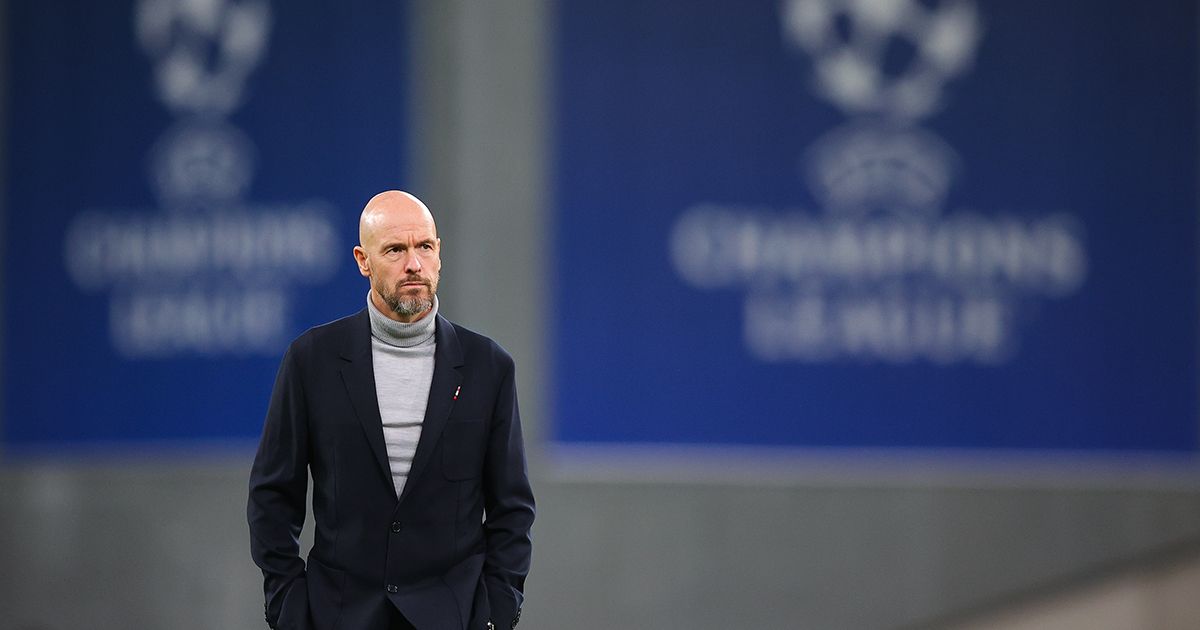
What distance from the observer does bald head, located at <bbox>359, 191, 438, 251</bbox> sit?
262cm

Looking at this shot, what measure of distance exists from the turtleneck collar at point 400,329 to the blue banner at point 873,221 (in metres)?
3.18

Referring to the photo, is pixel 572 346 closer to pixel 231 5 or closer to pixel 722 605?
pixel 722 605

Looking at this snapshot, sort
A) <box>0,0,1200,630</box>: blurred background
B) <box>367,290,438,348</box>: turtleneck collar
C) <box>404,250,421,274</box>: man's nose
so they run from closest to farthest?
<box>404,250,421,274</box>: man's nose → <box>367,290,438,348</box>: turtleneck collar → <box>0,0,1200,630</box>: blurred background

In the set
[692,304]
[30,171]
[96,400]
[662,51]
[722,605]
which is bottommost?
[722,605]

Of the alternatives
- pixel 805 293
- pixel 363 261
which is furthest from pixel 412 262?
pixel 805 293

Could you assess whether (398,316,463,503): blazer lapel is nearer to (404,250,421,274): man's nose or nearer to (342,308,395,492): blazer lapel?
(342,308,395,492): blazer lapel

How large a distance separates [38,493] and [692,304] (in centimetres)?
281

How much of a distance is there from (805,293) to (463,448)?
339cm

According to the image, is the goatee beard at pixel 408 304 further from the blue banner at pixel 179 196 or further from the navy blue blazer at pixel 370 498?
the blue banner at pixel 179 196

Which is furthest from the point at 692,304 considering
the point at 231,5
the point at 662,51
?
the point at 231,5

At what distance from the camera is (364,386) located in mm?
2678

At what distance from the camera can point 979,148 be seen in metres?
5.90

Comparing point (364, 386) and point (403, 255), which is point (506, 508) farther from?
point (403, 255)

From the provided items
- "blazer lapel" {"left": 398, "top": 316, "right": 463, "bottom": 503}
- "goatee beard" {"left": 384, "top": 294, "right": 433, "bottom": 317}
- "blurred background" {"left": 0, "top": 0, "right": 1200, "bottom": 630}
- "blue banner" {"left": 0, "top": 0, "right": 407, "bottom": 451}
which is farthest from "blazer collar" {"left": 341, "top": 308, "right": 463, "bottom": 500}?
"blue banner" {"left": 0, "top": 0, "right": 407, "bottom": 451}
